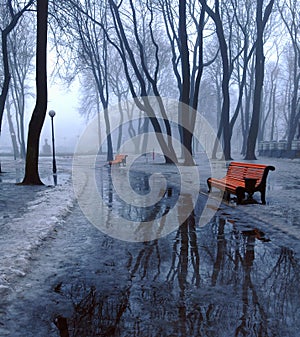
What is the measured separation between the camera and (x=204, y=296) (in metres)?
3.21

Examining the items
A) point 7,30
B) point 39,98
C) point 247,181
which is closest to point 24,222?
point 247,181

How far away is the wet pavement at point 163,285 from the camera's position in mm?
2709

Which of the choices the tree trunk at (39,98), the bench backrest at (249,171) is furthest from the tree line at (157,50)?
the bench backrest at (249,171)

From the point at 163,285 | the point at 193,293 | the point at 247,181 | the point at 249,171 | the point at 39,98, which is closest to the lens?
the point at 193,293

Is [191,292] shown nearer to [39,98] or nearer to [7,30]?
[39,98]

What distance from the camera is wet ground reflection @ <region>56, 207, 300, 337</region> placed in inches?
106

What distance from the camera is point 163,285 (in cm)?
346

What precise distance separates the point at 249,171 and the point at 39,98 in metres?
8.17

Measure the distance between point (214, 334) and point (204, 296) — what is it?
0.63 metres

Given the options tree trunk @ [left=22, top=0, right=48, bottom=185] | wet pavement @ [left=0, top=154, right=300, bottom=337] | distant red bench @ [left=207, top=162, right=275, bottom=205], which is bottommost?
wet pavement @ [left=0, top=154, right=300, bottom=337]

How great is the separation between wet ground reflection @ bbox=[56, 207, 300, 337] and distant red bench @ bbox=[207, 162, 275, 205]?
9.82 ft

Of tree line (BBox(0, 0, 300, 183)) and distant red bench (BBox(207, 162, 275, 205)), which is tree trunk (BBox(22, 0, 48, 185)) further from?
distant red bench (BBox(207, 162, 275, 205))

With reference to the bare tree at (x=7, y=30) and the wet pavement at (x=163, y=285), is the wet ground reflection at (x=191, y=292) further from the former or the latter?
the bare tree at (x=7, y=30)

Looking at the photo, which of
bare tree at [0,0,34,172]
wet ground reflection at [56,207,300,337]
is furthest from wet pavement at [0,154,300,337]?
bare tree at [0,0,34,172]
